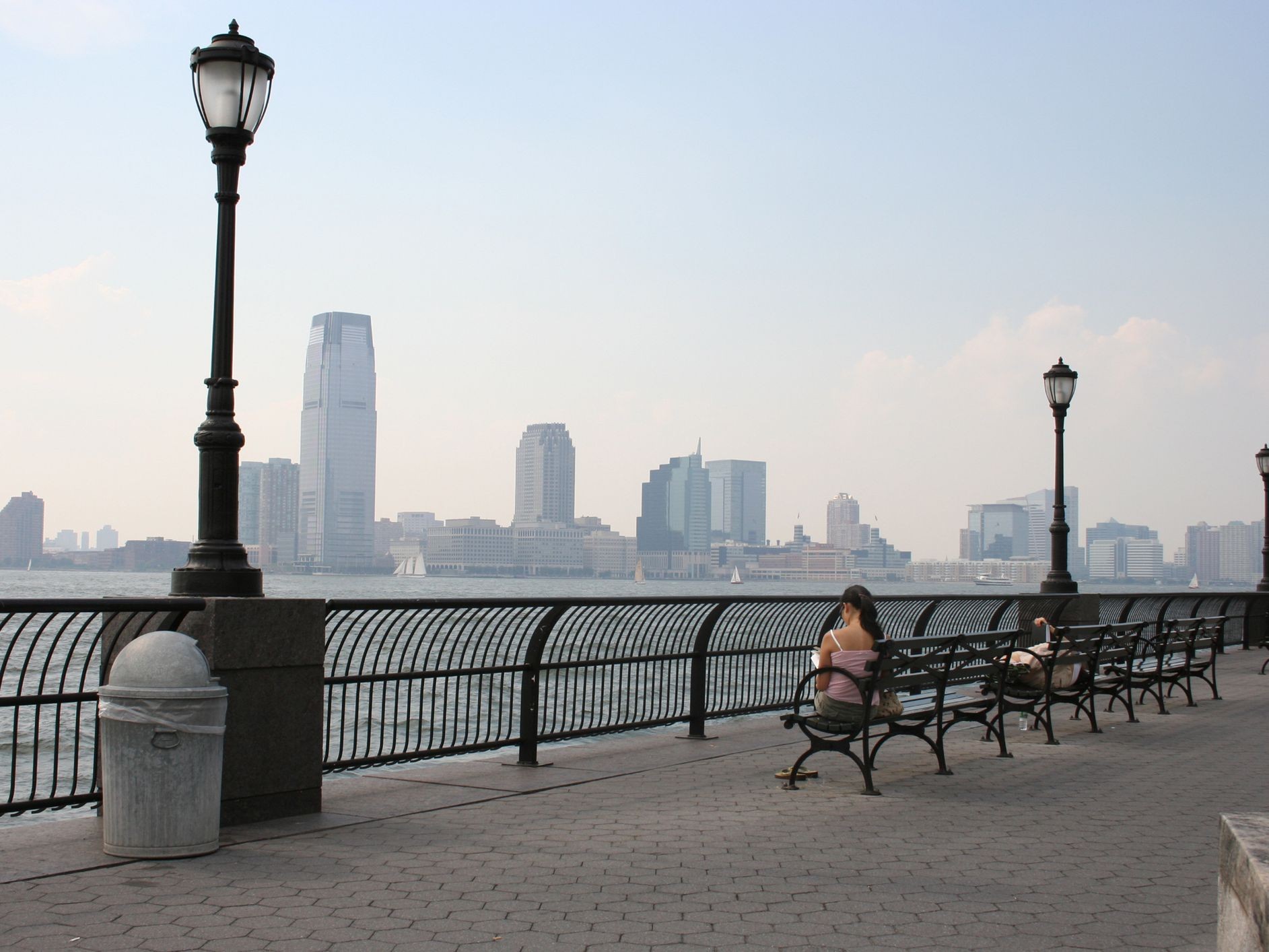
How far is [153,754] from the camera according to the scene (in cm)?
653

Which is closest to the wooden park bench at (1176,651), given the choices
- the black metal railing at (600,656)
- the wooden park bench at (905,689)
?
the black metal railing at (600,656)

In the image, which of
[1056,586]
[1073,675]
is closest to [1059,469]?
[1056,586]

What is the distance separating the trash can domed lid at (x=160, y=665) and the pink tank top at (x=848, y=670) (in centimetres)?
446

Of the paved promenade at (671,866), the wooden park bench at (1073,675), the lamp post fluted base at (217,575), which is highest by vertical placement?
the lamp post fluted base at (217,575)

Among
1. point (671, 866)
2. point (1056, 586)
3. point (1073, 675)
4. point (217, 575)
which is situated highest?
point (217, 575)

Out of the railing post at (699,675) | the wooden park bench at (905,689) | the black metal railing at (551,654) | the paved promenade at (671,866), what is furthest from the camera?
the railing post at (699,675)

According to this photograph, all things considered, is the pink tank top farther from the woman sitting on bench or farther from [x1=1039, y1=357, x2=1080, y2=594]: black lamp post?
[x1=1039, y1=357, x2=1080, y2=594]: black lamp post

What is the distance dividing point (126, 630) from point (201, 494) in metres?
0.95

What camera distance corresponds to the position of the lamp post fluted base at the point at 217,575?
758 centimetres

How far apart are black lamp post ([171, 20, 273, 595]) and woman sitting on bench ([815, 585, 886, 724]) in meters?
3.94

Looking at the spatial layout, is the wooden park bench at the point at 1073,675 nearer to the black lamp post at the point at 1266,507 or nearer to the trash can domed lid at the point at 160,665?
the trash can domed lid at the point at 160,665

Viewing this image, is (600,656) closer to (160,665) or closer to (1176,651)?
(160,665)

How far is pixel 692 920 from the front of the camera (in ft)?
18.4

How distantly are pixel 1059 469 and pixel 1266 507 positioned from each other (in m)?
16.3
